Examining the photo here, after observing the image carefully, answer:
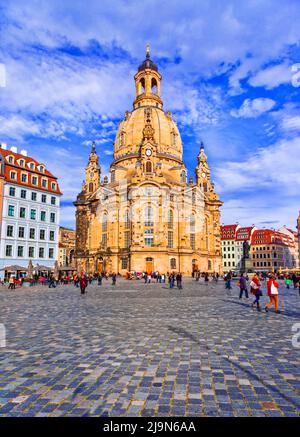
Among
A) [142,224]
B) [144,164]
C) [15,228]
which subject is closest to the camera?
[15,228]

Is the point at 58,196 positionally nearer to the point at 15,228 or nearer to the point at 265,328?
the point at 15,228

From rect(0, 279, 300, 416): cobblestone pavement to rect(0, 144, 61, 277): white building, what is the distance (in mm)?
41511

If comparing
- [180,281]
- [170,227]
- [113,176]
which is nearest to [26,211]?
[170,227]

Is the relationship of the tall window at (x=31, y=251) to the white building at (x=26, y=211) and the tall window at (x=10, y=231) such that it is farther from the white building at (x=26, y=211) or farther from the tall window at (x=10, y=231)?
the tall window at (x=10, y=231)

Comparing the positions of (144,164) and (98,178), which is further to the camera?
(98,178)

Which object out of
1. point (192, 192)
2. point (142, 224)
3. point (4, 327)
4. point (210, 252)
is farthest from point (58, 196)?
point (4, 327)

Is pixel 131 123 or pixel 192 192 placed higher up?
pixel 131 123

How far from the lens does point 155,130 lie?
7956 cm

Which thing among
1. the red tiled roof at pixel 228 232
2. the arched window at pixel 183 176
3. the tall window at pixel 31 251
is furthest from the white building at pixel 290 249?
the tall window at pixel 31 251

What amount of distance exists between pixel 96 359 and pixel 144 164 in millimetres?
63577

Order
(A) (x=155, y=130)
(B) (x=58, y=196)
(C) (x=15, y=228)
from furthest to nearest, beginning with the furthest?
(A) (x=155, y=130) < (B) (x=58, y=196) < (C) (x=15, y=228)

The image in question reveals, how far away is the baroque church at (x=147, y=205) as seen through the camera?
63750mm

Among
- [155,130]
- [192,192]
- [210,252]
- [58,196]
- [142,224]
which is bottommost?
[210,252]

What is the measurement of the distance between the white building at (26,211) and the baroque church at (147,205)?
14.8 metres
